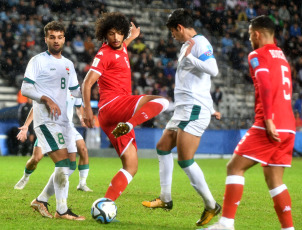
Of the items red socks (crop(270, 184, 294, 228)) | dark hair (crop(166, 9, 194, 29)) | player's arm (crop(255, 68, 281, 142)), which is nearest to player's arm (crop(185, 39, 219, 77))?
dark hair (crop(166, 9, 194, 29))

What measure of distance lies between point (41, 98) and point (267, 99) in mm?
2543

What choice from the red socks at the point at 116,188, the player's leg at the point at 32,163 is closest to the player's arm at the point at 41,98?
the red socks at the point at 116,188

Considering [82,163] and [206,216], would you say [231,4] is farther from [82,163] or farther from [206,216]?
[206,216]

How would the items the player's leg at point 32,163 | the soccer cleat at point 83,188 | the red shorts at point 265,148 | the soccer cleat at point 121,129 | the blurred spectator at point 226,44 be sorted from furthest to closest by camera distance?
the blurred spectator at point 226,44 < the soccer cleat at point 83,188 < the player's leg at point 32,163 < the soccer cleat at point 121,129 < the red shorts at point 265,148

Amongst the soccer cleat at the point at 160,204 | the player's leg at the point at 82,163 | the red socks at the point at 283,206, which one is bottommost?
the player's leg at the point at 82,163

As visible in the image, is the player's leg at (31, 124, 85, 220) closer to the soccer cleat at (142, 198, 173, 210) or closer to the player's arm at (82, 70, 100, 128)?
the player's arm at (82, 70, 100, 128)

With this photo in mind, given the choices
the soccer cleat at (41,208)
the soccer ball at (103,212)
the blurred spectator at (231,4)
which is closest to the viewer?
the soccer ball at (103,212)

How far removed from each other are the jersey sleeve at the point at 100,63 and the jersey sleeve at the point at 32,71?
670 millimetres

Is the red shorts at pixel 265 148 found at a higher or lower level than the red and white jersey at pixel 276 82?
lower

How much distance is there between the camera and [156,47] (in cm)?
2467

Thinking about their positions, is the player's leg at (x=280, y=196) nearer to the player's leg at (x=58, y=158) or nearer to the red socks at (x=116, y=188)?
the red socks at (x=116, y=188)

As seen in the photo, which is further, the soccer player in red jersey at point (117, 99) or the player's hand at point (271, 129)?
the soccer player in red jersey at point (117, 99)

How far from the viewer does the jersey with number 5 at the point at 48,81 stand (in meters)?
6.71

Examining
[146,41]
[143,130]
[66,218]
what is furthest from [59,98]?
[146,41]
